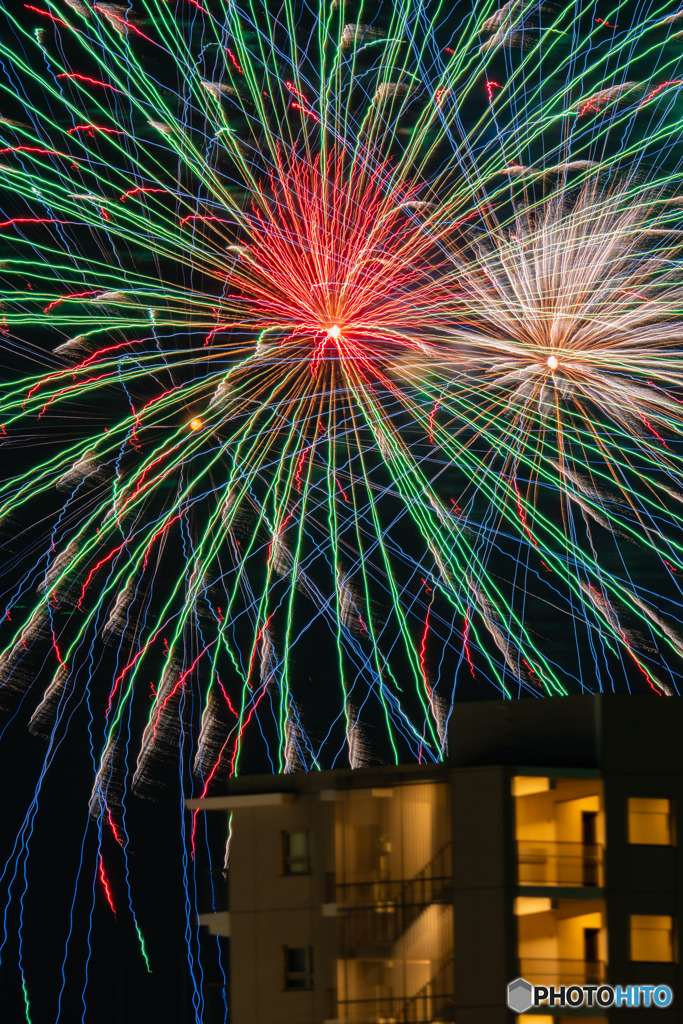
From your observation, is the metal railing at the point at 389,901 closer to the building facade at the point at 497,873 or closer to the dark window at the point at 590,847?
the building facade at the point at 497,873

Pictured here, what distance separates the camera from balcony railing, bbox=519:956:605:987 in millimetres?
39031

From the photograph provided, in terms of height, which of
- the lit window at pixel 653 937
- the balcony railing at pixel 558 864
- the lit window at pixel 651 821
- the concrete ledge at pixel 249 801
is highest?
the concrete ledge at pixel 249 801

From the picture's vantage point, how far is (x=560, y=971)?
39156 millimetres

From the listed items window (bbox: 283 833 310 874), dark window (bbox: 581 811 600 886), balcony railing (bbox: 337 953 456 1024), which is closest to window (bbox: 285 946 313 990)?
balcony railing (bbox: 337 953 456 1024)

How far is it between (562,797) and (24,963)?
84.7 meters

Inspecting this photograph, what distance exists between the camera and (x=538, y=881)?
Answer: 39.6 m

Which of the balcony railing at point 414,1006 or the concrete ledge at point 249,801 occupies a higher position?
the concrete ledge at point 249,801

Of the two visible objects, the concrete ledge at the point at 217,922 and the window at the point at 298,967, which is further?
the concrete ledge at the point at 217,922

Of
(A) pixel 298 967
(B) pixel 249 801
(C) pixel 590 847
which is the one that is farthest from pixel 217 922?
(C) pixel 590 847

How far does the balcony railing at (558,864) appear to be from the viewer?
3962 cm

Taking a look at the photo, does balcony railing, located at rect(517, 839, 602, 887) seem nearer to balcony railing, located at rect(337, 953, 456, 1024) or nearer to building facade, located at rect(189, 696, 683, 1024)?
building facade, located at rect(189, 696, 683, 1024)

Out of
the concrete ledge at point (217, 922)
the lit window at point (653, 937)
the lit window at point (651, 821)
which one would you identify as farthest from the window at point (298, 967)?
the lit window at point (651, 821)

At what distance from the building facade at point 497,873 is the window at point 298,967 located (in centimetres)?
3

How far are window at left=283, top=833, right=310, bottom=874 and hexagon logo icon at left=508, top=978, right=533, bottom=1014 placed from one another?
6571 millimetres
